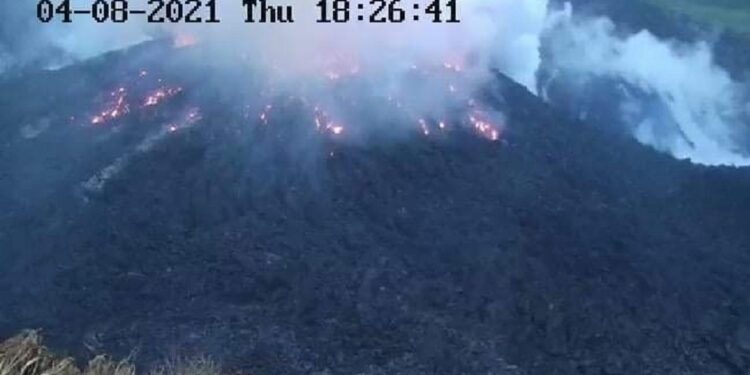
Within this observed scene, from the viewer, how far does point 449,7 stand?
25.0m

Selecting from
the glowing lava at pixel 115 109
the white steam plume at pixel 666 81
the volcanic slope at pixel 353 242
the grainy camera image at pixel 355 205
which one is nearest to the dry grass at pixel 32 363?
the grainy camera image at pixel 355 205

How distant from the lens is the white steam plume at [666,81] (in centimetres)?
2519

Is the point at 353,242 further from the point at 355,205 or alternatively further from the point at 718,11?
the point at 718,11

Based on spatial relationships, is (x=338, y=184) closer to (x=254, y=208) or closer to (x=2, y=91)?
(x=254, y=208)

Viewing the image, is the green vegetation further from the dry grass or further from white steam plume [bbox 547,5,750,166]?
the dry grass

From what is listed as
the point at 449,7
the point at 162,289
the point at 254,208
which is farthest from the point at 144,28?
the point at 162,289

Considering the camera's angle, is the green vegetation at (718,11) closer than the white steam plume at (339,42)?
No

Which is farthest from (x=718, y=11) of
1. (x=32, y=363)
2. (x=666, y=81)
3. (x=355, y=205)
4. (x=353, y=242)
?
(x=32, y=363)

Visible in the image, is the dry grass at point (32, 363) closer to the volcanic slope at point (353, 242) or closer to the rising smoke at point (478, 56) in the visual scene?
the volcanic slope at point (353, 242)

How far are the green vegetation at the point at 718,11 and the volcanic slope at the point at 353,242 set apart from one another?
18.0 meters

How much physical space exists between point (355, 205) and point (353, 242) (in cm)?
125

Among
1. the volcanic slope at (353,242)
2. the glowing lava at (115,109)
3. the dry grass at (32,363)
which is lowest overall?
the volcanic slope at (353,242)

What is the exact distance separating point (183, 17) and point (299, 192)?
31.7 ft

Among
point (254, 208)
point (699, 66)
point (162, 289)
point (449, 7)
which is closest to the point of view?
point (162, 289)
